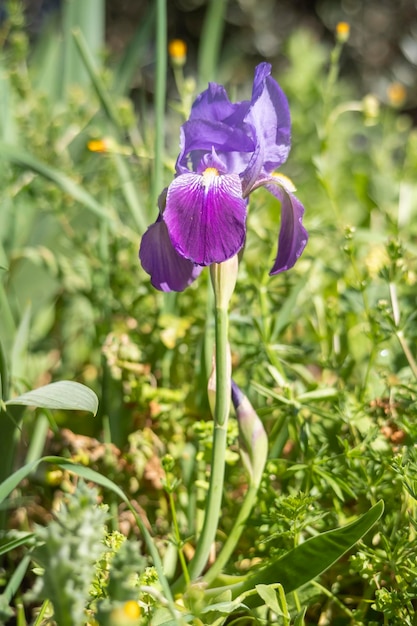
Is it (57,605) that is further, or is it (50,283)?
(50,283)

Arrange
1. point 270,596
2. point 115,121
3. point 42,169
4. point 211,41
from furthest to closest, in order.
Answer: point 211,41 < point 115,121 < point 42,169 < point 270,596

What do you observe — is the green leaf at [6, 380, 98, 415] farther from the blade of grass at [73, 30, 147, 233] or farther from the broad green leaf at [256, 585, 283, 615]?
the blade of grass at [73, 30, 147, 233]

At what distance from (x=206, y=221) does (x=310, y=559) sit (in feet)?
1.28

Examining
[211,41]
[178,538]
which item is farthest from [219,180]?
[211,41]

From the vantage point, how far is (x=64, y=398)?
78cm

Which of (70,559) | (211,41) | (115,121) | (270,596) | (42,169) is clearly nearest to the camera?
(70,559)

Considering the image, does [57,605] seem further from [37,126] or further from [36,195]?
[37,126]

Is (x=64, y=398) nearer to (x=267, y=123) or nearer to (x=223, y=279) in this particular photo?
(x=223, y=279)

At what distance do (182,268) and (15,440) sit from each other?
36 centimetres

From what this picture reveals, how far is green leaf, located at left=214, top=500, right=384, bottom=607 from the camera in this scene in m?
0.76

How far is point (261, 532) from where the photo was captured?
937mm

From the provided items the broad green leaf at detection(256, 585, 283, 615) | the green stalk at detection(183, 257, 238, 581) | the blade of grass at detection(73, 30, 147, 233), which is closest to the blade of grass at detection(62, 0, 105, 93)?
the blade of grass at detection(73, 30, 147, 233)

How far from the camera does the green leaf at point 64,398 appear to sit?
2.51 ft

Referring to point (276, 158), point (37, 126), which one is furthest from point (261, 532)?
point (37, 126)
